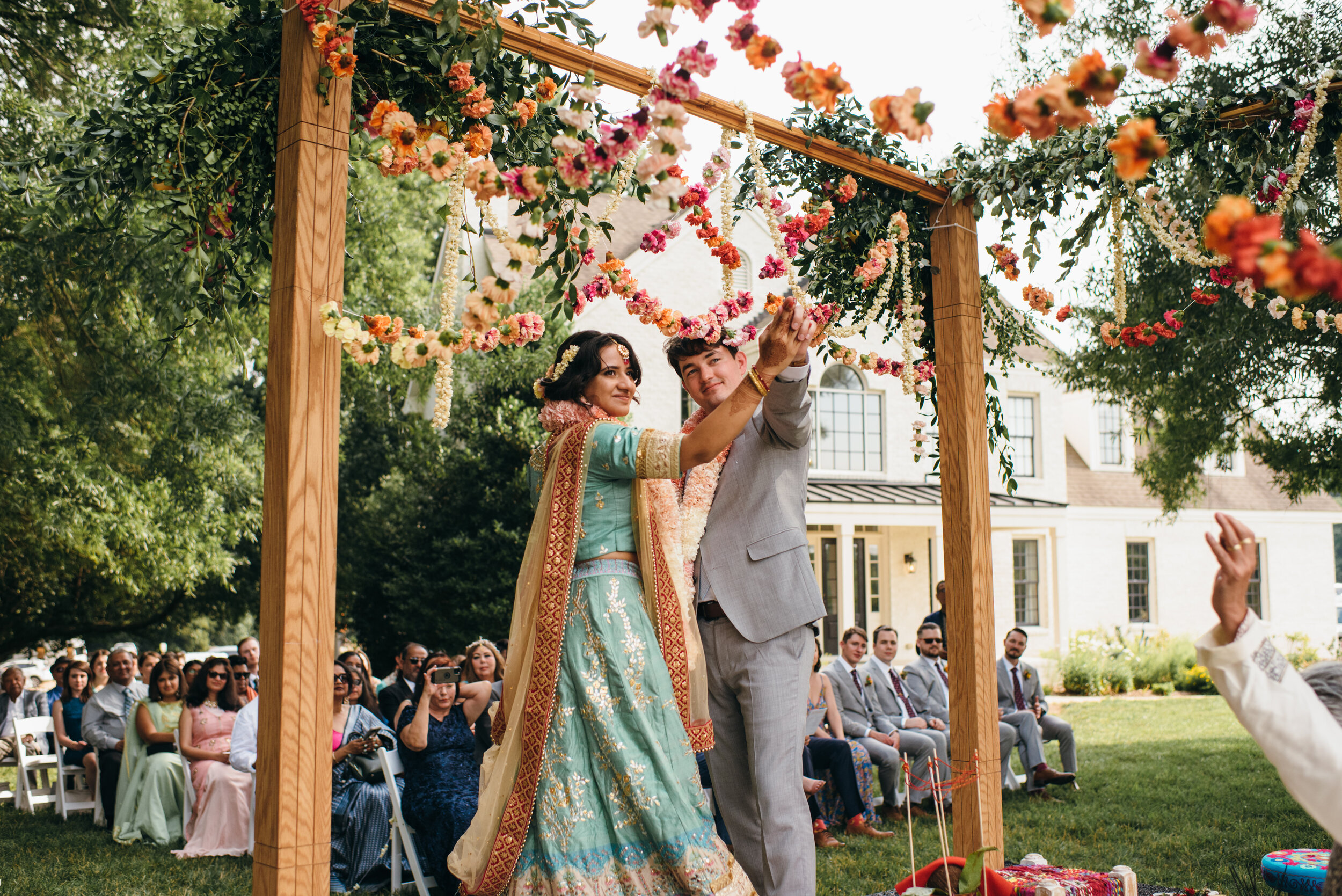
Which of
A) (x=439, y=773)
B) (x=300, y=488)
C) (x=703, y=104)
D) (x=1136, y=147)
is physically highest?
(x=703, y=104)

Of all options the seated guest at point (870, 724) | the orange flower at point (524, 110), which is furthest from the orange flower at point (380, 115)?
the seated guest at point (870, 724)

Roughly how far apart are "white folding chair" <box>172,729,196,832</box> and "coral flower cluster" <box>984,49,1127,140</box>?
27.2 feet

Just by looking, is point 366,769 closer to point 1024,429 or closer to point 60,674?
point 60,674

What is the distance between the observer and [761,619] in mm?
3623

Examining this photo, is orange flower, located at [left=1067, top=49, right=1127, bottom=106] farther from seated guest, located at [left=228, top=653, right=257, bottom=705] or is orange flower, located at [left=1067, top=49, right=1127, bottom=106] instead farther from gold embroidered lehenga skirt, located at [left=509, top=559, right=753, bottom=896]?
seated guest, located at [left=228, top=653, right=257, bottom=705]

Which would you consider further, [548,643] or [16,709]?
[16,709]

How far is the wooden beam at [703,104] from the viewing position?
3555 mm

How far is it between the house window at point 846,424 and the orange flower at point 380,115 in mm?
17269

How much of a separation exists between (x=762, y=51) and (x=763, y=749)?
2.21 m

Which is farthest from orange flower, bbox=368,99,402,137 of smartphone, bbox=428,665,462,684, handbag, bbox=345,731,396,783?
handbag, bbox=345,731,396,783

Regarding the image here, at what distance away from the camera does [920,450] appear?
5.47 meters

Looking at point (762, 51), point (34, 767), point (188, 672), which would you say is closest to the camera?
point (762, 51)

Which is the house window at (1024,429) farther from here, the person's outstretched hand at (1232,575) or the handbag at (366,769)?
the person's outstretched hand at (1232,575)

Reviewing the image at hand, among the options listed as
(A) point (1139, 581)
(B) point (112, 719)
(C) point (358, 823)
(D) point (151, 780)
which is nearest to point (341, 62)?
(C) point (358, 823)
